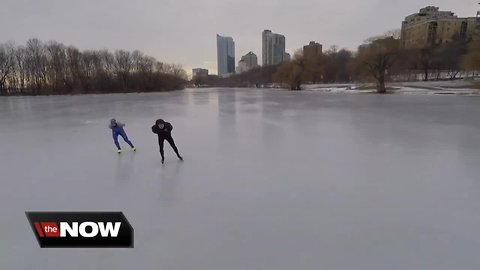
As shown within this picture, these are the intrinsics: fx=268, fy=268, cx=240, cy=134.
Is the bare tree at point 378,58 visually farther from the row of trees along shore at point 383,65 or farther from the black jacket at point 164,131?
the black jacket at point 164,131

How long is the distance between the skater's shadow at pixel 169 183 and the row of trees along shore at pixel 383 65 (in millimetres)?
30844

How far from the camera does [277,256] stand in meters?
2.29

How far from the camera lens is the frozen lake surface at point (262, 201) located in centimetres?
230

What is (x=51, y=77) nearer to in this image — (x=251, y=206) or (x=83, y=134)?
(x=83, y=134)

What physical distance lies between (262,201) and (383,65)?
3231 cm

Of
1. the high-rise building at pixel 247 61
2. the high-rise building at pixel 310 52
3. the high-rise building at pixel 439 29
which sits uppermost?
the high-rise building at pixel 247 61

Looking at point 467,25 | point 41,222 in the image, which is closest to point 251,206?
point 41,222

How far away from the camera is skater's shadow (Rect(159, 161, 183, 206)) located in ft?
11.3

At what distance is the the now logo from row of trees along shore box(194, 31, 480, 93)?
1270 inches

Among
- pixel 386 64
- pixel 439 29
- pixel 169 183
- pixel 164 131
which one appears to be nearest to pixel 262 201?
pixel 169 183

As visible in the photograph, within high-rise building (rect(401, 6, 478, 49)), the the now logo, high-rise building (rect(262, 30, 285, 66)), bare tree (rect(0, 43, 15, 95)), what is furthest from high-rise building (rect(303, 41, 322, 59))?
high-rise building (rect(262, 30, 285, 66))

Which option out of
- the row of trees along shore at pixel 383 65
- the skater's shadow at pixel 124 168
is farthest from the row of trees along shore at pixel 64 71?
the skater's shadow at pixel 124 168

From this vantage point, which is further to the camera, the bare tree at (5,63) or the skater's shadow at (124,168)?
the bare tree at (5,63)

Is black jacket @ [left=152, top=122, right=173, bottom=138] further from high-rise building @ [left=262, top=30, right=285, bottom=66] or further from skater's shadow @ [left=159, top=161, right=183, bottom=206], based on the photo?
high-rise building @ [left=262, top=30, right=285, bottom=66]
